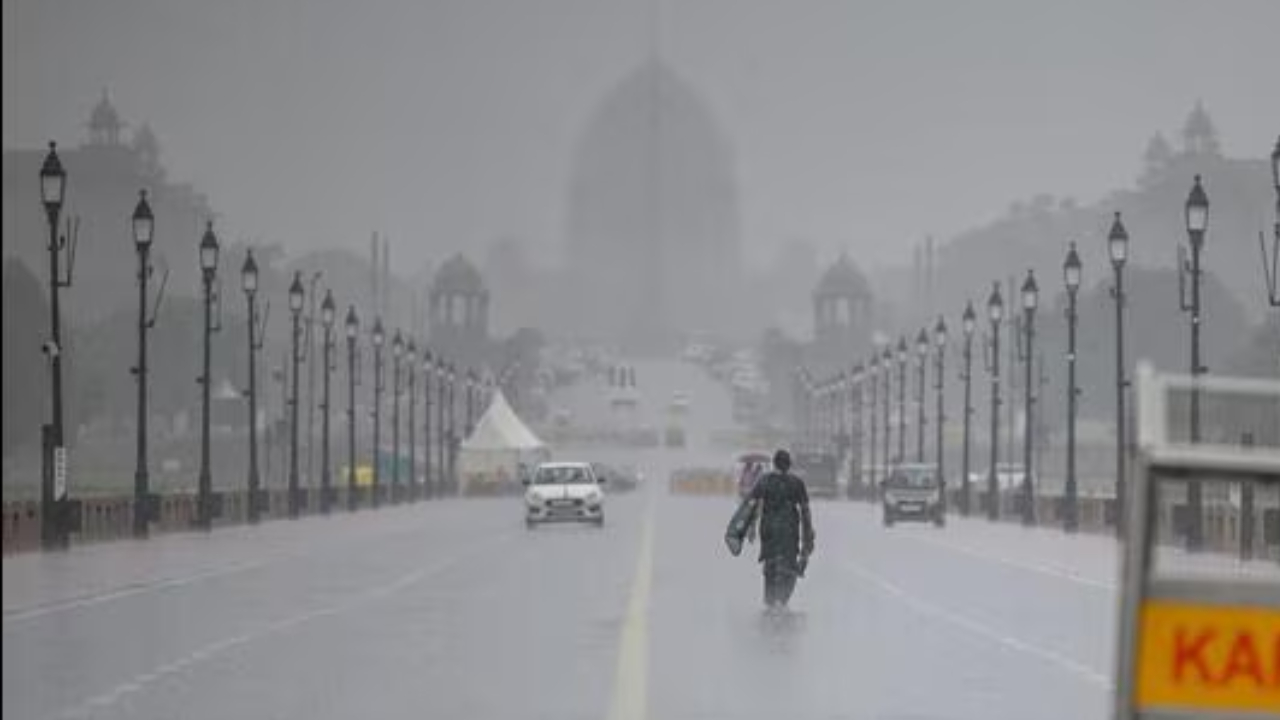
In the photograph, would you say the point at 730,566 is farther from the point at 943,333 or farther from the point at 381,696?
the point at 943,333

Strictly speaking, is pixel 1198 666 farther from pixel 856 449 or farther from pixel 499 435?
pixel 856 449

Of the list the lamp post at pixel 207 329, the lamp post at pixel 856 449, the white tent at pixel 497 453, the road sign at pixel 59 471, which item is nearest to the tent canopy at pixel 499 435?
the white tent at pixel 497 453

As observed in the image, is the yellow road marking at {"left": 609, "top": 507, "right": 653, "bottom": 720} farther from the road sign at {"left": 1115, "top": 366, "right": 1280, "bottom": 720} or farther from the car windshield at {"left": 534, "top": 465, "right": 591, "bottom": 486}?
the car windshield at {"left": 534, "top": 465, "right": 591, "bottom": 486}

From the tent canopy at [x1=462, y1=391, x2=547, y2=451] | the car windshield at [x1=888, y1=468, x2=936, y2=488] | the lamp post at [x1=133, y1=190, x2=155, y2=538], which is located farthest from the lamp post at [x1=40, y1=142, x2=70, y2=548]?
the tent canopy at [x1=462, y1=391, x2=547, y2=451]

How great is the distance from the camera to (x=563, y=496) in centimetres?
8100

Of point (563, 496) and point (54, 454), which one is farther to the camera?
point (563, 496)

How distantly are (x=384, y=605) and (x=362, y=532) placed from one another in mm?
40188

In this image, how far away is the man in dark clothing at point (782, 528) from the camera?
3278cm

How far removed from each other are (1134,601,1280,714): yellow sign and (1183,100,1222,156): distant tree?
65.3m

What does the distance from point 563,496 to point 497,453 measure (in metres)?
85.7

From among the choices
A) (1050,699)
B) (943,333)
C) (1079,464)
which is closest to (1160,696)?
(1050,699)

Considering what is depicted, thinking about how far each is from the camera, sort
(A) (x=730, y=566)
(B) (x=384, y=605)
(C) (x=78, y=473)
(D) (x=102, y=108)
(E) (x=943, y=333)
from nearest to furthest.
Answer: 1. (B) (x=384, y=605)
2. (D) (x=102, y=108)
3. (A) (x=730, y=566)
4. (C) (x=78, y=473)
5. (E) (x=943, y=333)

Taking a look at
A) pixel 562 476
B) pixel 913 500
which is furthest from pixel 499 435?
pixel 562 476

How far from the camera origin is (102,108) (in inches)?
1823
